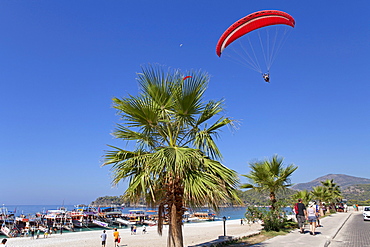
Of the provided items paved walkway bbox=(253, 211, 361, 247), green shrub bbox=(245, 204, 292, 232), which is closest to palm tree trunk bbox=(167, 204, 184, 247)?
paved walkway bbox=(253, 211, 361, 247)

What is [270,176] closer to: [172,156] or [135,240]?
[172,156]

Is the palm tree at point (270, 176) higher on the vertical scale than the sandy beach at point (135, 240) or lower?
higher

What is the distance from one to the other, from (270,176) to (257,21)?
334 inches

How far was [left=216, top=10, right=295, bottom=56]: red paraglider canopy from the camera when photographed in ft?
38.2

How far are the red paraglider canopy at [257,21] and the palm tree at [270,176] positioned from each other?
7.38 metres

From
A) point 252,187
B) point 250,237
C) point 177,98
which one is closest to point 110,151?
point 177,98

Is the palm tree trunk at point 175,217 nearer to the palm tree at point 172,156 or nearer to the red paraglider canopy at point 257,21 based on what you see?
the palm tree at point 172,156

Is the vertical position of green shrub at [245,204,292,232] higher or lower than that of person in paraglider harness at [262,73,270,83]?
lower

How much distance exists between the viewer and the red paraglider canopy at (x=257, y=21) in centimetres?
1165

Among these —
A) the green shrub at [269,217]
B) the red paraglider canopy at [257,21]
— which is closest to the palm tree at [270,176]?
the green shrub at [269,217]

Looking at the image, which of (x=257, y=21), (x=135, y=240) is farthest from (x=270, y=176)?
(x=135, y=240)

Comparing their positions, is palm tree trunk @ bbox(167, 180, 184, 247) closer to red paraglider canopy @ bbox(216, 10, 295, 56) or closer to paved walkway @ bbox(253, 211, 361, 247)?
paved walkway @ bbox(253, 211, 361, 247)

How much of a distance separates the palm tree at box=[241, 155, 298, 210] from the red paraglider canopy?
290 inches

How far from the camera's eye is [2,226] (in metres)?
41.7
